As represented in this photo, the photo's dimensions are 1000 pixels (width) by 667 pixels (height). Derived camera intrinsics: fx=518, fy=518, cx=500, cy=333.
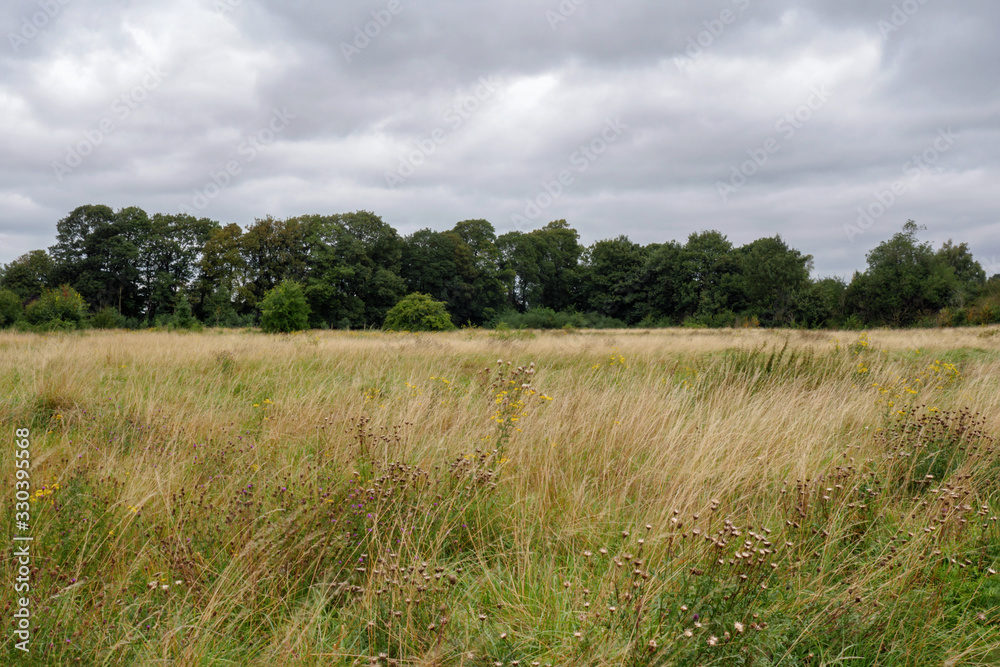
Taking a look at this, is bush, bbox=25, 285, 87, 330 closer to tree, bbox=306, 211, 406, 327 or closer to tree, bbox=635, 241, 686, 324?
tree, bbox=306, 211, 406, 327

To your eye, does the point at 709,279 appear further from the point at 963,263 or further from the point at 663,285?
the point at 963,263

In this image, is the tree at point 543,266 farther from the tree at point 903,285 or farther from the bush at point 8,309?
the bush at point 8,309

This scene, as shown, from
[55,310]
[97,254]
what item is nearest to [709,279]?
[55,310]

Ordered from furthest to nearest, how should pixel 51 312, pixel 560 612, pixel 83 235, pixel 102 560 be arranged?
pixel 83 235 < pixel 51 312 < pixel 102 560 < pixel 560 612

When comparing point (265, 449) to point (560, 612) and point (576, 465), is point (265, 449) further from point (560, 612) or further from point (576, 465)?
point (560, 612)

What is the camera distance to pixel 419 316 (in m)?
32.1

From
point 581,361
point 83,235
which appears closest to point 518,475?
point 581,361

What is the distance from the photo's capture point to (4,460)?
307cm

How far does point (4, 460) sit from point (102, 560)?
4.88 feet

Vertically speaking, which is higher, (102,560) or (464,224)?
(464,224)

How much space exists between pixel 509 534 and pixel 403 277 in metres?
50.5

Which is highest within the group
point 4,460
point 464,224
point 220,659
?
point 464,224

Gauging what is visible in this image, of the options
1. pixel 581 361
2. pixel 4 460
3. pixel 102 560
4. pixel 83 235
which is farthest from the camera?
pixel 83 235

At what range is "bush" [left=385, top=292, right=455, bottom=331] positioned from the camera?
3158 centimetres
